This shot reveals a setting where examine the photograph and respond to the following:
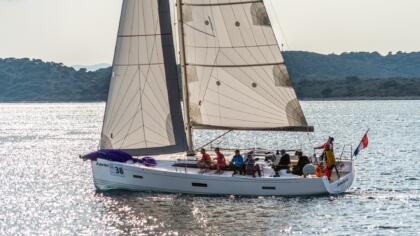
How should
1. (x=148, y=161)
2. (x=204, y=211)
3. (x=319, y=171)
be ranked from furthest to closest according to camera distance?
(x=148, y=161) → (x=319, y=171) → (x=204, y=211)

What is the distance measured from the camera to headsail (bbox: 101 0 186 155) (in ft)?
127

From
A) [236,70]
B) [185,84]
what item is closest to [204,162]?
[185,84]

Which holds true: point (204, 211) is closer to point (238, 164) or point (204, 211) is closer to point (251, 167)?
point (238, 164)

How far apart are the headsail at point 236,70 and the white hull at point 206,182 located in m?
3.02

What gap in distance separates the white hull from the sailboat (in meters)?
0.12

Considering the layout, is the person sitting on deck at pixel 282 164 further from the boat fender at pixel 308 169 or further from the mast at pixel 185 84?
the mast at pixel 185 84

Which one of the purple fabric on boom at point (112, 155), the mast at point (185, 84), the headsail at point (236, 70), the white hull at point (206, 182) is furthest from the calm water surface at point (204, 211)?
the headsail at point (236, 70)

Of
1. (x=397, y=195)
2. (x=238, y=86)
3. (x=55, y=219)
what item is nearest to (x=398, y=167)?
(x=397, y=195)

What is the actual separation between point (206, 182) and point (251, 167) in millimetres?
2111

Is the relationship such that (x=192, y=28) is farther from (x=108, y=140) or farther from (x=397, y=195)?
(x=397, y=195)

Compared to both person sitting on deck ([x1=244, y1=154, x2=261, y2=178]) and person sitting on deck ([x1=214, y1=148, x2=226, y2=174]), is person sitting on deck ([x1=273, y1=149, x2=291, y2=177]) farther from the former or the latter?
person sitting on deck ([x1=214, y1=148, x2=226, y2=174])

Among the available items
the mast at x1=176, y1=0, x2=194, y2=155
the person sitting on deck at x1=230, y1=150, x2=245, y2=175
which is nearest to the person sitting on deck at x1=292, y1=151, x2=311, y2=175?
the person sitting on deck at x1=230, y1=150, x2=245, y2=175

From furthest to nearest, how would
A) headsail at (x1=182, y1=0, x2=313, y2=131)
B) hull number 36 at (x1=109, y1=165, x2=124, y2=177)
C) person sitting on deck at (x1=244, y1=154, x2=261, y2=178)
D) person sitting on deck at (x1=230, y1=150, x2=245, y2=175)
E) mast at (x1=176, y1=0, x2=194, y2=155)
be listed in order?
1. headsail at (x1=182, y1=0, x2=313, y2=131)
2. mast at (x1=176, y1=0, x2=194, y2=155)
3. hull number 36 at (x1=109, y1=165, x2=124, y2=177)
4. person sitting on deck at (x1=230, y1=150, x2=245, y2=175)
5. person sitting on deck at (x1=244, y1=154, x2=261, y2=178)

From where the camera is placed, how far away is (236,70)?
3912 centimetres
